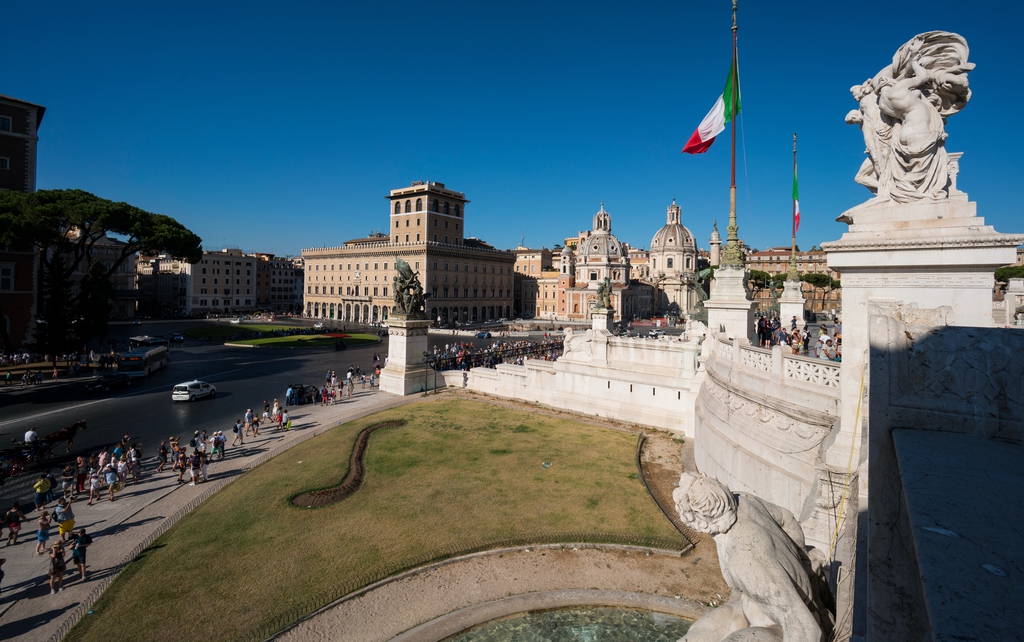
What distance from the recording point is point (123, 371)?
24797mm

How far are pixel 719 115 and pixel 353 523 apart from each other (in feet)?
52.8

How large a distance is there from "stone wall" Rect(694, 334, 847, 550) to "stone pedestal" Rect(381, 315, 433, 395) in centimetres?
1302

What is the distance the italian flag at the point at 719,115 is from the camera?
52.7 feet

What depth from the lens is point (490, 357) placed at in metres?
29.8

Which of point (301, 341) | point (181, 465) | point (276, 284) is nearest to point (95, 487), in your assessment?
point (181, 465)

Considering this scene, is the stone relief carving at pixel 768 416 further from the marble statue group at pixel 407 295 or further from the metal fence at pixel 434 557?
the marble statue group at pixel 407 295

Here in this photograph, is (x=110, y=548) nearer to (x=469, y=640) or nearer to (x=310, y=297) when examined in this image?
(x=469, y=640)

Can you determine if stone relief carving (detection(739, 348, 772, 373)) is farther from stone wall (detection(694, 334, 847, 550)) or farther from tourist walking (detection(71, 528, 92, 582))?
tourist walking (detection(71, 528, 92, 582))

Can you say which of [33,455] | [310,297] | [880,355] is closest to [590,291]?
[310,297]

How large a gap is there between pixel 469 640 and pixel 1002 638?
642cm

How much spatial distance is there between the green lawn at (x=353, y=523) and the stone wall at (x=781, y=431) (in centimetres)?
200

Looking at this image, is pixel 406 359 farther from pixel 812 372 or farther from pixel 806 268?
pixel 806 268

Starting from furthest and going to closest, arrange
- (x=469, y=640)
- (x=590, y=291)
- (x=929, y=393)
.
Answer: (x=590, y=291) → (x=469, y=640) → (x=929, y=393)

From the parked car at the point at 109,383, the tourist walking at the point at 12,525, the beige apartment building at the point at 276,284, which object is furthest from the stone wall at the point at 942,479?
the beige apartment building at the point at 276,284
